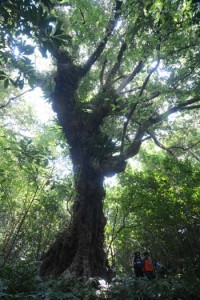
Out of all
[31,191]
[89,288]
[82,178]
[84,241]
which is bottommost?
[89,288]

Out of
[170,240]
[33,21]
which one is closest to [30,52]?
[33,21]


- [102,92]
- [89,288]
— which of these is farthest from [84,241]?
[102,92]

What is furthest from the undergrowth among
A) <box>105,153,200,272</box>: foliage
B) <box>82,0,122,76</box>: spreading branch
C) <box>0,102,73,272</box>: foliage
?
<box>82,0,122,76</box>: spreading branch

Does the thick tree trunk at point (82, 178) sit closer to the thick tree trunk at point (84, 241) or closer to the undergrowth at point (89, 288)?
the thick tree trunk at point (84, 241)

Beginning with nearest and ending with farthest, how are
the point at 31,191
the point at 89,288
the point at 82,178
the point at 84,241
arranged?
the point at 89,288
the point at 31,191
the point at 84,241
the point at 82,178

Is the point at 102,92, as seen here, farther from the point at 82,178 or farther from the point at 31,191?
the point at 31,191

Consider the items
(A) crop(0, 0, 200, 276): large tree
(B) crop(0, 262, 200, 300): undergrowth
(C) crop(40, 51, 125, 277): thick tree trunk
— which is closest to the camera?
(B) crop(0, 262, 200, 300): undergrowth

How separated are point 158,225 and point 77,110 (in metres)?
5.28

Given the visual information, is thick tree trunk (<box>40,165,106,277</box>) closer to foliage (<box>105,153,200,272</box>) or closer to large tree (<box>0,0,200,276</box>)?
large tree (<box>0,0,200,276</box>)

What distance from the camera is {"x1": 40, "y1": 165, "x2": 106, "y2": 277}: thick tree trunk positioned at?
826 cm

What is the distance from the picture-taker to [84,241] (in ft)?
27.9

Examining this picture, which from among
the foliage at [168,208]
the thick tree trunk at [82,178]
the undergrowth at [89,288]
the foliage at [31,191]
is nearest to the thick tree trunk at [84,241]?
the thick tree trunk at [82,178]

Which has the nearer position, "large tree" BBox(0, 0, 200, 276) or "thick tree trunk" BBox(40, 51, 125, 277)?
"large tree" BBox(0, 0, 200, 276)

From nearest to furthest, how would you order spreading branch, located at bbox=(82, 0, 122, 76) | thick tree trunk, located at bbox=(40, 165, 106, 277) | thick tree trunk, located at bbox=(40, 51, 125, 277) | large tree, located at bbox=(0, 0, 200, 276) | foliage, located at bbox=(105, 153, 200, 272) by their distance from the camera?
1. large tree, located at bbox=(0, 0, 200, 276)
2. thick tree trunk, located at bbox=(40, 165, 106, 277)
3. thick tree trunk, located at bbox=(40, 51, 125, 277)
4. spreading branch, located at bbox=(82, 0, 122, 76)
5. foliage, located at bbox=(105, 153, 200, 272)
